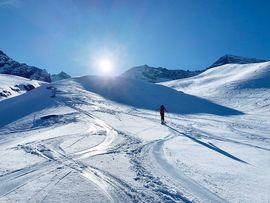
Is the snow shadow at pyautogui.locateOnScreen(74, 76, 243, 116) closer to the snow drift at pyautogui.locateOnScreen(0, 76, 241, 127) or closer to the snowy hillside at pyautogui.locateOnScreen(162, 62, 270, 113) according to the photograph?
the snow drift at pyautogui.locateOnScreen(0, 76, 241, 127)

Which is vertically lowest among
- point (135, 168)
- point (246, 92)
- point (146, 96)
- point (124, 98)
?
point (135, 168)

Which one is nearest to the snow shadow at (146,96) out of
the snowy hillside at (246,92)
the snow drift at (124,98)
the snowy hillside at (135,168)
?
the snow drift at (124,98)

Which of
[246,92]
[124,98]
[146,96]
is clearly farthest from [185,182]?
[246,92]

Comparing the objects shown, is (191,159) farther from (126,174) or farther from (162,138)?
(162,138)

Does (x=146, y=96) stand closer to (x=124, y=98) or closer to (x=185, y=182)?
(x=124, y=98)

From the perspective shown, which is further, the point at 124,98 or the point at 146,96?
the point at 146,96

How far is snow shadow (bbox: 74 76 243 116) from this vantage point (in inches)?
1870

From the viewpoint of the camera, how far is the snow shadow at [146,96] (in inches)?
1870

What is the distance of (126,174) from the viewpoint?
1074cm

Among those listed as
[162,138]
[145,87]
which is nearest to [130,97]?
[145,87]

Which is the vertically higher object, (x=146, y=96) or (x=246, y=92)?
(x=246, y=92)

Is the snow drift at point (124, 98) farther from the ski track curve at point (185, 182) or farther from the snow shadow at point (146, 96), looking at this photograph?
the ski track curve at point (185, 182)

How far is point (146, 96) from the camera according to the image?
53.8 m

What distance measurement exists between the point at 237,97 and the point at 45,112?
38643 millimetres
